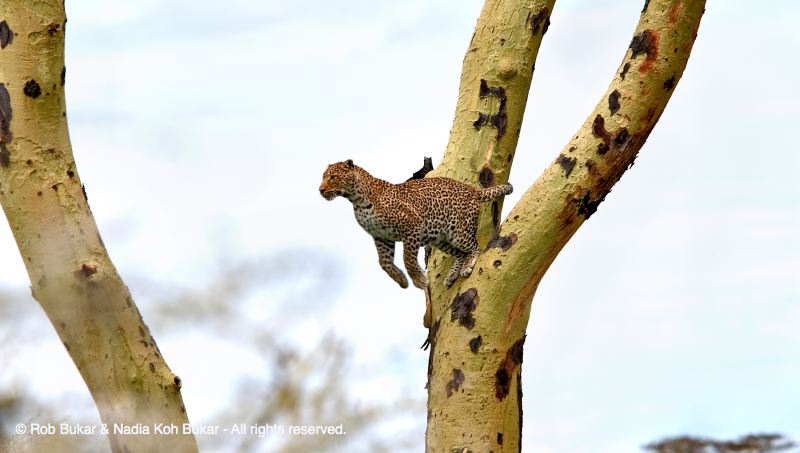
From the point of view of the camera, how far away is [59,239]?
5496mm

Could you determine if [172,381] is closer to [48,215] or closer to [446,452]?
[48,215]

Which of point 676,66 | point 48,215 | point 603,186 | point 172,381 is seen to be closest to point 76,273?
point 48,215

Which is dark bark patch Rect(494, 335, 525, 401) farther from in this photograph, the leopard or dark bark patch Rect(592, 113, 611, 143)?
dark bark patch Rect(592, 113, 611, 143)

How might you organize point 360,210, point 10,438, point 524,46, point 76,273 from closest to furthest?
point 10,438, point 76,273, point 360,210, point 524,46

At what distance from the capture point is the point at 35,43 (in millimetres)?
5520

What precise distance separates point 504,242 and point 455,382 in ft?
2.71

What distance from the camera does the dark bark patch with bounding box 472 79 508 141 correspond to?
23.4ft

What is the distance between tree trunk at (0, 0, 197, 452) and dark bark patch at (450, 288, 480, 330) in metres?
1.66

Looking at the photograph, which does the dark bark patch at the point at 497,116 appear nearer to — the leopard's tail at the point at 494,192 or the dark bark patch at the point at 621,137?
the leopard's tail at the point at 494,192

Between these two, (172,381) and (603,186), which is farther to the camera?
(603,186)

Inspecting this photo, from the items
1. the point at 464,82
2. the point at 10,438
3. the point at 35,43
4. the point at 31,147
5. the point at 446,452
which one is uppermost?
the point at 464,82

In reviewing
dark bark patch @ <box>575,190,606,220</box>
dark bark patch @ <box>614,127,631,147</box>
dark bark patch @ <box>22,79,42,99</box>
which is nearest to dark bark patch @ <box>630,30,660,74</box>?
dark bark patch @ <box>614,127,631,147</box>

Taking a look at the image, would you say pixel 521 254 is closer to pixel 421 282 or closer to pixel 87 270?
pixel 421 282

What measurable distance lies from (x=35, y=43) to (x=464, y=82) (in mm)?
2811
